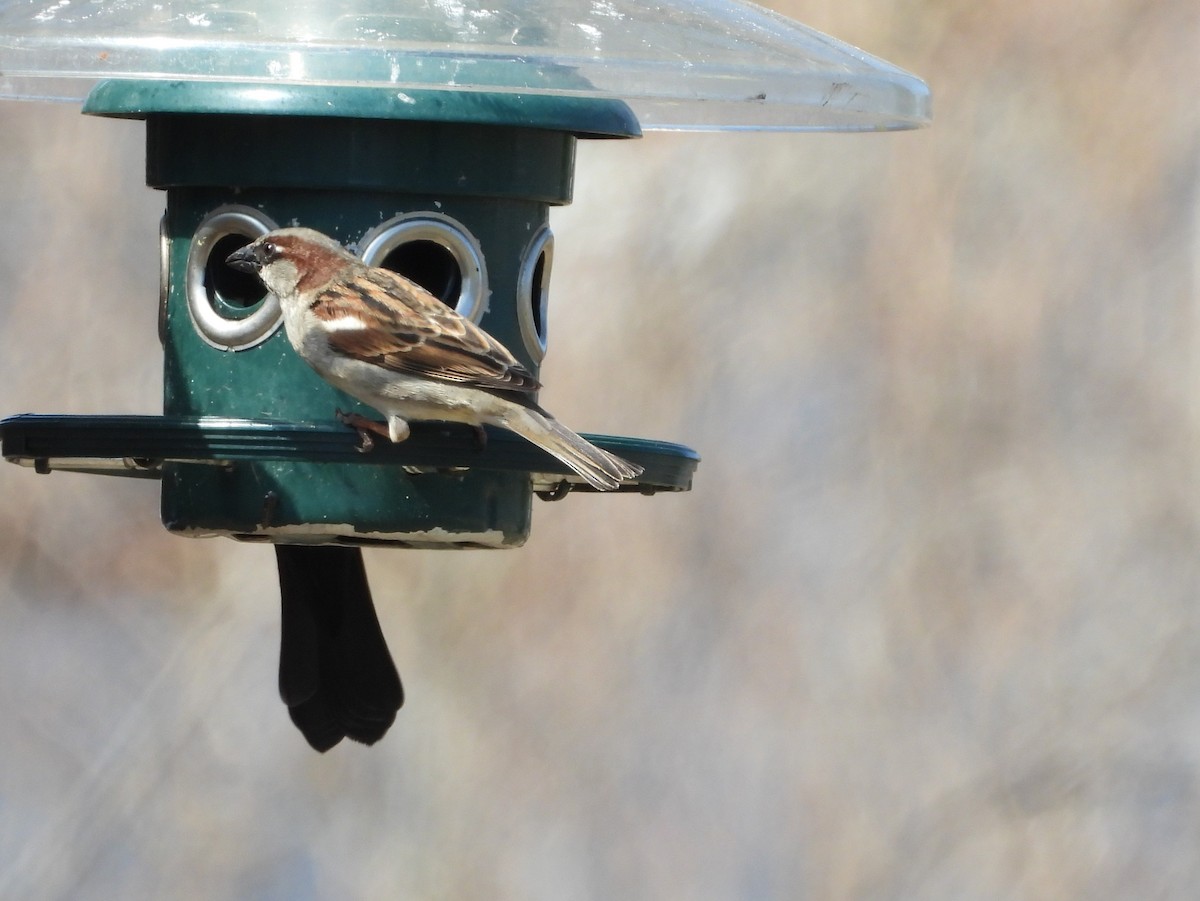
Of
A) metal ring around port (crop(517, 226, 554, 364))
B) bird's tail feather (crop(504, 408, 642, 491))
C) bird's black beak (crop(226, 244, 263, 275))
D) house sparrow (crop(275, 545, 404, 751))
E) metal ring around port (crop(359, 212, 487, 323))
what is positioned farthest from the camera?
house sparrow (crop(275, 545, 404, 751))

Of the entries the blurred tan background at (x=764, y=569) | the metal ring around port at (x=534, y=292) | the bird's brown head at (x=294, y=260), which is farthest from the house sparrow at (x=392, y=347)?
the blurred tan background at (x=764, y=569)

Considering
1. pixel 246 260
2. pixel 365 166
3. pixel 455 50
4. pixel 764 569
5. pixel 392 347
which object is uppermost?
pixel 455 50

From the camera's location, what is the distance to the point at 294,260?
458 cm

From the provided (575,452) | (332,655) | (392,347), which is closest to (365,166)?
(392,347)

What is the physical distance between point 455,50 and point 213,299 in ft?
3.62

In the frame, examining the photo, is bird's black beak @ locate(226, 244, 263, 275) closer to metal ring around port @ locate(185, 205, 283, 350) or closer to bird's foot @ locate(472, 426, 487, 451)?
metal ring around port @ locate(185, 205, 283, 350)

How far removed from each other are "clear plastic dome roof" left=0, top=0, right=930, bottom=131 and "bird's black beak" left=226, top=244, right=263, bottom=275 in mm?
371

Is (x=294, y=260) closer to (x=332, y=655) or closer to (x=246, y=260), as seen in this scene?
(x=246, y=260)

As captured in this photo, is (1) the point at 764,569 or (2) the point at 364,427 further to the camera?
(1) the point at 764,569

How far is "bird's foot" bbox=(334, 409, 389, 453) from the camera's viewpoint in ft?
14.2

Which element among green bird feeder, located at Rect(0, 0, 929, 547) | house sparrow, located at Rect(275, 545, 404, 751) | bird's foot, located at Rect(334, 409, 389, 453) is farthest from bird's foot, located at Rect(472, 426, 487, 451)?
house sparrow, located at Rect(275, 545, 404, 751)

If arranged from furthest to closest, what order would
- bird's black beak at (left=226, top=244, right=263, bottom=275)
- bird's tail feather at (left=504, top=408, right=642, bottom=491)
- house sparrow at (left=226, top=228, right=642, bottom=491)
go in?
bird's black beak at (left=226, top=244, right=263, bottom=275) < house sparrow at (left=226, top=228, right=642, bottom=491) < bird's tail feather at (left=504, top=408, right=642, bottom=491)

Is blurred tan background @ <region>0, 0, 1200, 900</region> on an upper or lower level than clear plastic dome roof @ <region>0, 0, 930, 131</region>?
lower

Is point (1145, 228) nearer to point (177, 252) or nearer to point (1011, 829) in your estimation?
point (1011, 829)
